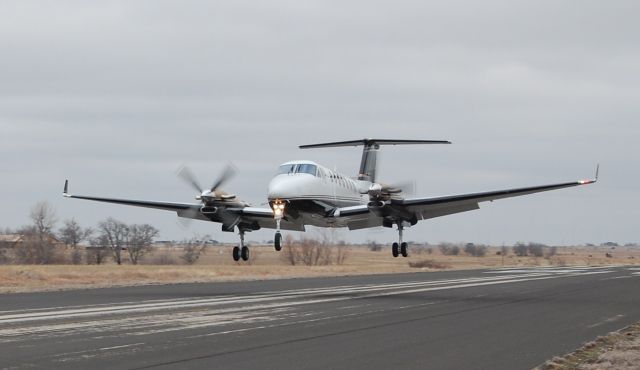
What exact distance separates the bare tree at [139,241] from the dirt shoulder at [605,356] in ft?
287

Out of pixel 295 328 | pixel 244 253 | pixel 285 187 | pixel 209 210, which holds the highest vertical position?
pixel 285 187

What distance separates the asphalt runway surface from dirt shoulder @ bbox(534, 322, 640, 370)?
52cm

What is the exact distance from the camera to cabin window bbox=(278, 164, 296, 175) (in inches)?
1375

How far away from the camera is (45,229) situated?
9938cm

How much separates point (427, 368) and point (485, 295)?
25.8 metres

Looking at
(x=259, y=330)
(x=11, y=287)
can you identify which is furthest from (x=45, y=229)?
(x=259, y=330)

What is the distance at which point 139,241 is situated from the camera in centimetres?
10656

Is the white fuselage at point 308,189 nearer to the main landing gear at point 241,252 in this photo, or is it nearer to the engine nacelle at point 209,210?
the main landing gear at point 241,252

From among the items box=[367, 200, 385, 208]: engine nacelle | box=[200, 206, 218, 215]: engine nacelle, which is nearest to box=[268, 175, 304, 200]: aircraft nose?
box=[367, 200, 385, 208]: engine nacelle

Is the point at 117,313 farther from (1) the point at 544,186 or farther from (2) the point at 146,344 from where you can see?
(1) the point at 544,186

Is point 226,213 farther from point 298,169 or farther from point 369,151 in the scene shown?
point 369,151

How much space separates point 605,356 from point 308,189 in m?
17.8

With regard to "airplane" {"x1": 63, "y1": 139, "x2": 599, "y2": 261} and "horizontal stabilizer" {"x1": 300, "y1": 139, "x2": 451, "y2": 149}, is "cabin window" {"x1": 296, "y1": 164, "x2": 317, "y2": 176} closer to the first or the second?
"airplane" {"x1": 63, "y1": 139, "x2": 599, "y2": 261}

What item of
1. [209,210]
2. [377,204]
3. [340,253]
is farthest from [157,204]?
[340,253]
